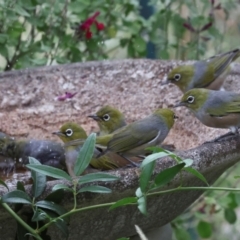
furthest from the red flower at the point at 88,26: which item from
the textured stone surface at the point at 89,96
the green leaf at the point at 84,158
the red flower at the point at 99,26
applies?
the green leaf at the point at 84,158

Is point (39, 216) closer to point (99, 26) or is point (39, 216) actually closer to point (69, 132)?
point (69, 132)

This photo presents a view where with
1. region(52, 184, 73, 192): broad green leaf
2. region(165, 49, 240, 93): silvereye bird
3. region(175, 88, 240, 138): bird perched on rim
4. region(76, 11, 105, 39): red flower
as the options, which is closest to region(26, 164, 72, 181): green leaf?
region(52, 184, 73, 192): broad green leaf

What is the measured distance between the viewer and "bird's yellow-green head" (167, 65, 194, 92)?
4055mm

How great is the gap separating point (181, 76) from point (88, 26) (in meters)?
1.00

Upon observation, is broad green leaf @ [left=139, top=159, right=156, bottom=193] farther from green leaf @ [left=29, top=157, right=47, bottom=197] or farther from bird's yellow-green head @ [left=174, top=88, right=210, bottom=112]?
bird's yellow-green head @ [left=174, top=88, right=210, bottom=112]

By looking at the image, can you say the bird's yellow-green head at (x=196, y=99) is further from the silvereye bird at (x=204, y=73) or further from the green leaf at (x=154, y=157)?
the green leaf at (x=154, y=157)

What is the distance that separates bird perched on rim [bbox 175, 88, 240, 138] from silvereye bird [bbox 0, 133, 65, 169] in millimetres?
657

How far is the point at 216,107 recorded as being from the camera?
3422 millimetres

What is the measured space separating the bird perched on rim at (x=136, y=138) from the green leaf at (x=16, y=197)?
70 cm

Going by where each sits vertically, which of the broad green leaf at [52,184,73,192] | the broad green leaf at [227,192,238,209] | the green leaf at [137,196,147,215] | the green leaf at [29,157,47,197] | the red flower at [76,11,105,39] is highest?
the green leaf at [137,196,147,215]

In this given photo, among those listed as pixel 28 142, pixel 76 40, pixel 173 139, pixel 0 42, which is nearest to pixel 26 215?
pixel 28 142

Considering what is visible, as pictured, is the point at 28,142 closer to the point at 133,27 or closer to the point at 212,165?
the point at 212,165

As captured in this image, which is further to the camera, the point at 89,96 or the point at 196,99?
the point at 89,96

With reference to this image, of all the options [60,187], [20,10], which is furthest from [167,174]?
[20,10]
